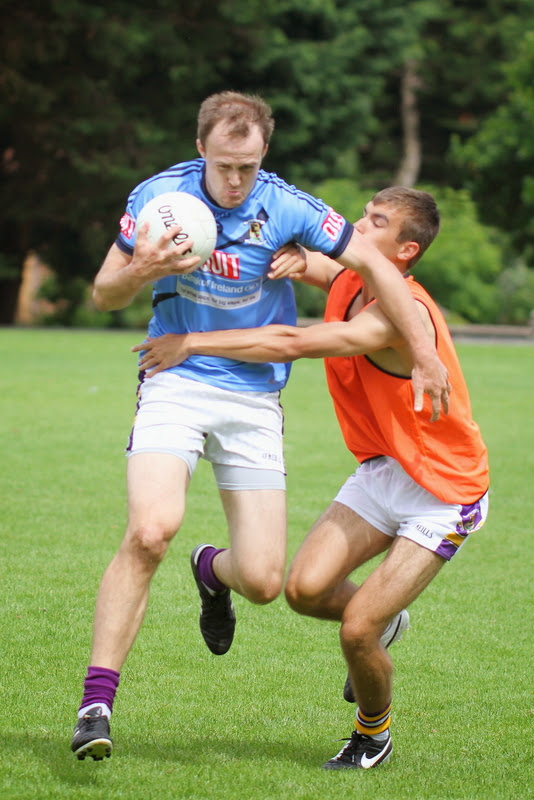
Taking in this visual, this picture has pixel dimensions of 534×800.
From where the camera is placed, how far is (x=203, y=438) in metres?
5.12

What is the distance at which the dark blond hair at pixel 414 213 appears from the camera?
523cm

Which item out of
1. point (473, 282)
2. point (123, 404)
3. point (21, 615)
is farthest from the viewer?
point (473, 282)

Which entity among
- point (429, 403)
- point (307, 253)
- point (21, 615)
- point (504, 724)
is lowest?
point (21, 615)

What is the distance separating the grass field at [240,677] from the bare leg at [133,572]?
0.52m

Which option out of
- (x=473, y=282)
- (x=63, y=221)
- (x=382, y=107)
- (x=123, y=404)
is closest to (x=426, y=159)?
(x=382, y=107)

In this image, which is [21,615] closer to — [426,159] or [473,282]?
[473,282]

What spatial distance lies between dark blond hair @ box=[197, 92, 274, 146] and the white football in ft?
1.04

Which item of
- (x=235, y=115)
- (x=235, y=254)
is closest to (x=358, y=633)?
(x=235, y=254)

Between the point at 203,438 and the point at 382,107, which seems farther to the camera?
the point at 382,107

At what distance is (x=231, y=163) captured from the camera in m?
4.82

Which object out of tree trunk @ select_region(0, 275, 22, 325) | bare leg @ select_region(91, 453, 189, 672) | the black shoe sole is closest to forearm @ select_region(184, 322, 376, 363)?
bare leg @ select_region(91, 453, 189, 672)

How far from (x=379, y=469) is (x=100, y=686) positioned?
1661mm

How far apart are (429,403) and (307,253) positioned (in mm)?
1095

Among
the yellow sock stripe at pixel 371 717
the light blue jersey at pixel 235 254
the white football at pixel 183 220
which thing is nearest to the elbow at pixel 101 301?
the light blue jersey at pixel 235 254
